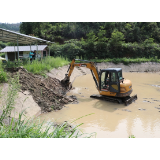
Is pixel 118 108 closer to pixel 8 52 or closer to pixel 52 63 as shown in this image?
pixel 52 63

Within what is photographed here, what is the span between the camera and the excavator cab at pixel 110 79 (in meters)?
9.06

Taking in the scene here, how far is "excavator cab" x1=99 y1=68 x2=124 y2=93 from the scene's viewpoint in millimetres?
9059

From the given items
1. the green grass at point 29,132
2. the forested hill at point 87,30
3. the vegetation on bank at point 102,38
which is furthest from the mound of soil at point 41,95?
the forested hill at point 87,30

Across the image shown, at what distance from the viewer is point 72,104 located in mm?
9391

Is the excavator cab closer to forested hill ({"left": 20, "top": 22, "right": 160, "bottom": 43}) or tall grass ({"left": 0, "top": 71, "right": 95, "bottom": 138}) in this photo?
tall grass ({"left": 0, "top": 71, "right": 95, "bottom": 138})

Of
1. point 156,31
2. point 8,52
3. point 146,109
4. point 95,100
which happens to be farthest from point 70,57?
point 156,31

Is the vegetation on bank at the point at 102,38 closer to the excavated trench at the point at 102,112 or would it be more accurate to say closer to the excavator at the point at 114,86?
the excavator at the point at 114,86

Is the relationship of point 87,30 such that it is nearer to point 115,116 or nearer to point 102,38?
point 102,38

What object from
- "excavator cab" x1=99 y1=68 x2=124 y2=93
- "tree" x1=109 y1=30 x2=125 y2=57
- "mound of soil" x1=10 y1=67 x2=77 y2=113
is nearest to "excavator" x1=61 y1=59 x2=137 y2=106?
"excavator cab" x1=99 y1=68 x2=124 y2=93

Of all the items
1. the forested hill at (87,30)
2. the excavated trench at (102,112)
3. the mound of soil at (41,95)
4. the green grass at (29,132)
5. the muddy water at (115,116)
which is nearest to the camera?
the green grass at (29,132)

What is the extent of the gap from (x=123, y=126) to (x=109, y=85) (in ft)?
10.5

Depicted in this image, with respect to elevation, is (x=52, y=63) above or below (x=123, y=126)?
above

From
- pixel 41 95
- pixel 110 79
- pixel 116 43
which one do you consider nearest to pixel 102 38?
pixel 116 43

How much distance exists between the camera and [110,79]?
9.28m
